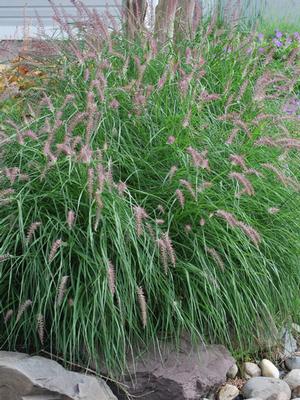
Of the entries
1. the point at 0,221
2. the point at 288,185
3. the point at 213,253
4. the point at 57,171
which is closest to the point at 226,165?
the point at 288,185

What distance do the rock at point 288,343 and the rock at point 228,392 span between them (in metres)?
0.46

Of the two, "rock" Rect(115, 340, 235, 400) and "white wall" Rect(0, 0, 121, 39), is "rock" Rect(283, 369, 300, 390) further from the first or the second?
"white wall" Rect(0, 0, 121, 39)

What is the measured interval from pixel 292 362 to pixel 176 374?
0.81 meters

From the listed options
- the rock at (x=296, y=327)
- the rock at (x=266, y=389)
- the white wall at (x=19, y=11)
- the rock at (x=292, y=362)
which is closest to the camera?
the rock at (x=266, y=389)

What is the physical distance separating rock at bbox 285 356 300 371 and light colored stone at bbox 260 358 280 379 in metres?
0.14

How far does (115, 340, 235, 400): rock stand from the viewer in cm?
315

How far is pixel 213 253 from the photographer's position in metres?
3.19

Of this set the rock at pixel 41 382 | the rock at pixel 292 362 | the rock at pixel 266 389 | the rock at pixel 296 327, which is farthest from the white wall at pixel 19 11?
the rock at pixel 41 382


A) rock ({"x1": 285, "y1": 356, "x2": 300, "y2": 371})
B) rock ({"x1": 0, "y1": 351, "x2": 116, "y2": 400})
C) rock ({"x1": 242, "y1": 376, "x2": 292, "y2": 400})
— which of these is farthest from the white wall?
rock ({"x1": 0, "y1": 351, "x2": 116, "y2": 400})

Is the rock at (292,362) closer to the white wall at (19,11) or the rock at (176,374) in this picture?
the rock at (176,374)

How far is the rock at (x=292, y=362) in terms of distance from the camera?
371 centimetres

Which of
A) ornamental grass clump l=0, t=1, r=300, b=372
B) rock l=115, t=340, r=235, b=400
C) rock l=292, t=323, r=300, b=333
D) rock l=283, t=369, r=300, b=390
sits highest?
ornamental grass clump l=0, t=1, r=300, b=372

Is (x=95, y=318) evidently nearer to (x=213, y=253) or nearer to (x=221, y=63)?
(x=213, y=253)

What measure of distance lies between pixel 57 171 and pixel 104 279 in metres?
0.56
